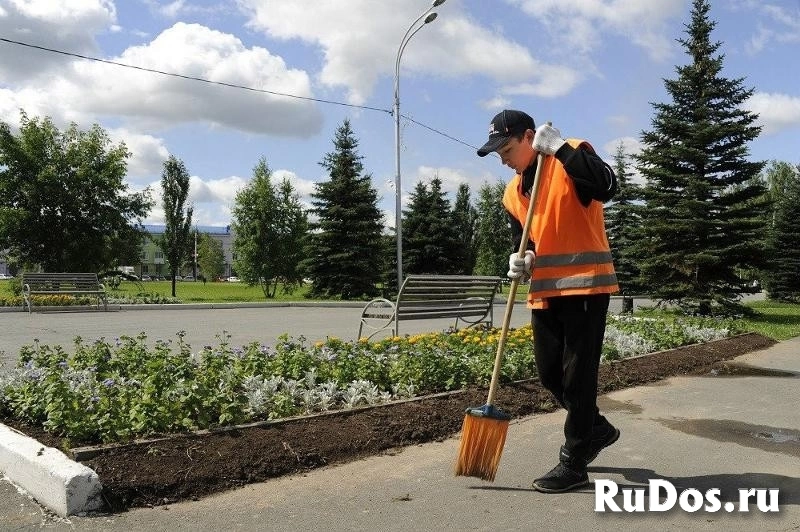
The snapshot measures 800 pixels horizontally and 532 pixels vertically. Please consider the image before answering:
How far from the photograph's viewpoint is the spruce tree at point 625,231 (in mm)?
19016

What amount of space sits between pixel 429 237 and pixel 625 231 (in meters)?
13.7

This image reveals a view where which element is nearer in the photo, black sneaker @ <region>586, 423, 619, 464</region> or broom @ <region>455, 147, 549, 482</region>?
broom @ <region>455, 147, 549, 482</region>

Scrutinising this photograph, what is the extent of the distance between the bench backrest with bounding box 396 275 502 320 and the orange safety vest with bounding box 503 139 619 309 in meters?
4.39

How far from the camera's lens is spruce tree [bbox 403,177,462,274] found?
33281 mm

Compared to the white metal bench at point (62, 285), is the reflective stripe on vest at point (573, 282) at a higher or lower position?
higher

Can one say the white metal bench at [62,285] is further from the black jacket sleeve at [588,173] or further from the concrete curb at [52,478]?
the black jacket sleeve at [588,173]

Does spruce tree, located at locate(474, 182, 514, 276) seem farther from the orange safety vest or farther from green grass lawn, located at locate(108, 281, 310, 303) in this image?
the orange safety vest

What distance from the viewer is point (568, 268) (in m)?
3.52

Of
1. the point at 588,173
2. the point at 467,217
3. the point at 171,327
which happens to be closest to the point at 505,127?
the point at 588,173

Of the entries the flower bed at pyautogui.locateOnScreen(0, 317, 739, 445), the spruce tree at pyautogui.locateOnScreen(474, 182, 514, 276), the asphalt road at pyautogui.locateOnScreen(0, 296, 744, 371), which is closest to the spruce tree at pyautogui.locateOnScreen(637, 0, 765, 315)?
Result: the asphalt road at pyautogui.locateOnScreen(0, 296, 744, 371)

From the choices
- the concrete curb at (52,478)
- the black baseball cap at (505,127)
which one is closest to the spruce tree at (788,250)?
the black baseball cap at (505,127)

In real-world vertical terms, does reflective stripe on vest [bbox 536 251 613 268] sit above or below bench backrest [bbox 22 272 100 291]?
above

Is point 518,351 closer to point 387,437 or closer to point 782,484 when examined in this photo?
point 387,437

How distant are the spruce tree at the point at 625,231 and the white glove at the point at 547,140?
7857mm
